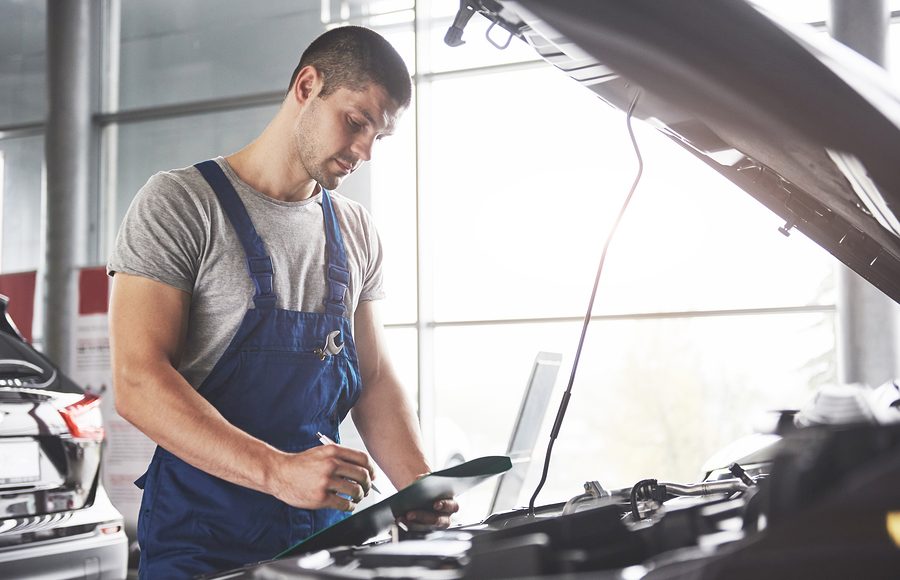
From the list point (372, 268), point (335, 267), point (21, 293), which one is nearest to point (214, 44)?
point (21, 293)

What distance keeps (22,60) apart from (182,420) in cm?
638

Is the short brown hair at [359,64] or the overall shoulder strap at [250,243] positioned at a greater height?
the short brown hair at [359,64]

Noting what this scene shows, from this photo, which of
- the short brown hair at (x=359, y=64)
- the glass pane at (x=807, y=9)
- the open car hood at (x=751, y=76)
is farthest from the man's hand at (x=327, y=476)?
the glass pane at (x=807, y=9)

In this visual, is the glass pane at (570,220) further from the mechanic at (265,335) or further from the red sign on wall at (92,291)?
the mechanic at (265,335)

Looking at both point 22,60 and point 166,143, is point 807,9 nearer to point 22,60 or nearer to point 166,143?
point 166,143

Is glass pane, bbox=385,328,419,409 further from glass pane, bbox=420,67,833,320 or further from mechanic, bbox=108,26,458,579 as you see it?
mechanic, bbox=108,26,458,579

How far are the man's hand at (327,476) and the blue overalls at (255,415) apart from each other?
0.22m

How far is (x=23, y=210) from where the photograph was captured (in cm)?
654

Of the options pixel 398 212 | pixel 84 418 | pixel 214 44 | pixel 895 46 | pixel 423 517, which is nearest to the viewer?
pixel 423 517

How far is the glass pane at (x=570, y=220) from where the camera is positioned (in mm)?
4855

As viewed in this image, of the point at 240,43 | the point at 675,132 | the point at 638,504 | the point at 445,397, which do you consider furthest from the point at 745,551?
the point at 240,43

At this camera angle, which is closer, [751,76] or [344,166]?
[751,76]

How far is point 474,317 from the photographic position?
5.33 meters

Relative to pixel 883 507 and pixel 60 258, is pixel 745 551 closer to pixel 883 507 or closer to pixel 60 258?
pixel 883 507
